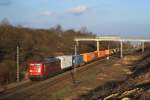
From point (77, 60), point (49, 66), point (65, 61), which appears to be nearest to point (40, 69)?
point (49, 66)

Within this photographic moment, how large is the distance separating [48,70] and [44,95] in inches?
582

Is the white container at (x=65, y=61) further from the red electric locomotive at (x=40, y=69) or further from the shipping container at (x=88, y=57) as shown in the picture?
the shipping container at (x=88, y=57)

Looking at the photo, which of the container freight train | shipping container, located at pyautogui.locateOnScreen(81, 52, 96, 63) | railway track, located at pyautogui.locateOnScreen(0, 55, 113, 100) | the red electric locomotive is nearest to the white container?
the container freight train

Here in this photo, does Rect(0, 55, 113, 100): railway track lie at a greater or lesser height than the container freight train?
lesser

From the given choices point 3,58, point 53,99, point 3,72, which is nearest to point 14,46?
point 3,58

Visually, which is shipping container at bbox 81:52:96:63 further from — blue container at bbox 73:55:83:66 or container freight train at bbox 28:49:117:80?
container freight train at bbox 28:49:117:80

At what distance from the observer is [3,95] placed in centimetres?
4359

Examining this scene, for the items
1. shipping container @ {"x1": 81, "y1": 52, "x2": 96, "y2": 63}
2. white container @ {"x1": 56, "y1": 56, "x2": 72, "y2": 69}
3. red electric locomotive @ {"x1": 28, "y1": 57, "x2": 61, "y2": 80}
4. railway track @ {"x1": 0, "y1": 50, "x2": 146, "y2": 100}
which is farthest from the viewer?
shipping container @ {"x1": 81, "y1": 52, "x2": 96, "y2": 63}

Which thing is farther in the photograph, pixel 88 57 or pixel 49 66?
pixel 88 57

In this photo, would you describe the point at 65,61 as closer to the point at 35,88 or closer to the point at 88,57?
the point at 35,88

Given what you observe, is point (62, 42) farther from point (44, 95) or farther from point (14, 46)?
point (44, 95)

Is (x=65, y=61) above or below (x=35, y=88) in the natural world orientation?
above

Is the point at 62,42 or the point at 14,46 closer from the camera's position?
the point at 14,46

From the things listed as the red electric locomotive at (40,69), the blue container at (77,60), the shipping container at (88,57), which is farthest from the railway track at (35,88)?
the shipping container at (88,57)
